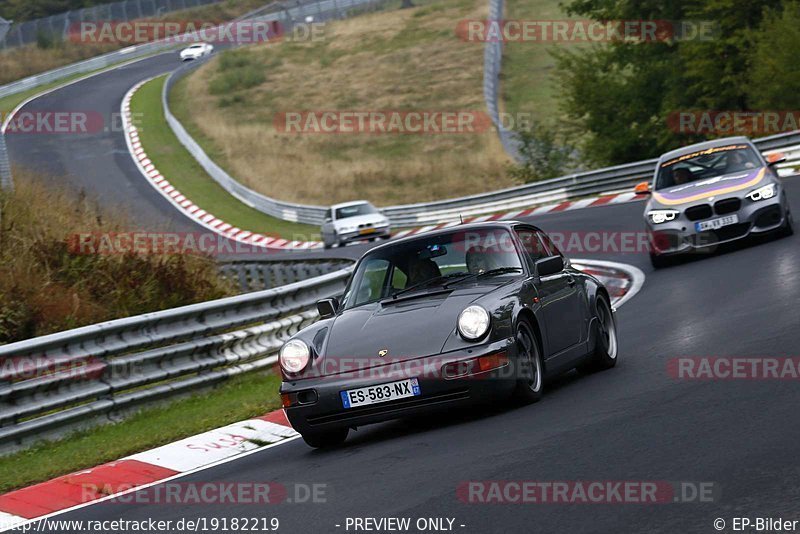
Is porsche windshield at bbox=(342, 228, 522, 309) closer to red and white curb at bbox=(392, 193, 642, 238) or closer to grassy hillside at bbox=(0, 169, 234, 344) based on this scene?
grassy hillside at bbox=(0, 169, 234, 344)

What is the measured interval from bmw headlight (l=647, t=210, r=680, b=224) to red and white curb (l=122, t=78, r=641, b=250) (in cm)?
617

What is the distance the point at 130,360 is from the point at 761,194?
351 inches

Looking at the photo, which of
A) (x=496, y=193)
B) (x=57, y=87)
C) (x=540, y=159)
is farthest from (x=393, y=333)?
(x=57, y=87)

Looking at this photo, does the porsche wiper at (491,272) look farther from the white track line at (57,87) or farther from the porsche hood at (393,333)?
the white track line at (57,87)

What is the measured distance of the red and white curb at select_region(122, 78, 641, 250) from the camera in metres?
29.7

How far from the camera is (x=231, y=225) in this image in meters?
40.4

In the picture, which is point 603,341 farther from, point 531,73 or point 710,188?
point 531,73

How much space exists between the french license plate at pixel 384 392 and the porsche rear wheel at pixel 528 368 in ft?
2.49

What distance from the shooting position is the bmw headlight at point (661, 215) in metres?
16.5

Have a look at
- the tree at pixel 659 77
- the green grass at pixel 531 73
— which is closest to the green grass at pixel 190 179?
the tree at pixel 659 77

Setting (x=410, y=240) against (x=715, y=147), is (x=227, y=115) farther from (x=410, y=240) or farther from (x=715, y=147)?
(x=410, y=240)

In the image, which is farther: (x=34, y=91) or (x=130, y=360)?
(x=34, y=91)

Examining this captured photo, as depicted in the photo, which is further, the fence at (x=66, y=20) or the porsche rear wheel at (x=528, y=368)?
the fence at (x=66, y=20)

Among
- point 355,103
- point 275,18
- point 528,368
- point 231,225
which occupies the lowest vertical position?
point 231,225
